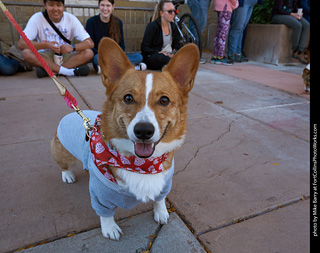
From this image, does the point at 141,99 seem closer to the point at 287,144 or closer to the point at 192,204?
the point at 192,204

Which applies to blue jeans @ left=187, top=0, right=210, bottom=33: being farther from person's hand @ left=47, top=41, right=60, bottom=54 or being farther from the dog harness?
the dog harness

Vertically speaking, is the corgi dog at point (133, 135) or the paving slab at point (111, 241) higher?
the corgi dog at point (133, 135)

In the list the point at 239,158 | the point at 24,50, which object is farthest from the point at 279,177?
the point at 24,50

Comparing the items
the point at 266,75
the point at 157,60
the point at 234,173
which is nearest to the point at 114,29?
the point at 157,60

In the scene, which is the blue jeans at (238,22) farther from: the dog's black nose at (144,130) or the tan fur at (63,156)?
the dog's black nose at (144,130)

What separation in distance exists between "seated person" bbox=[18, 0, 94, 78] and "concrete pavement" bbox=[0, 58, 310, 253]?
5.61 feet

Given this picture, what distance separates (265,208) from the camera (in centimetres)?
196

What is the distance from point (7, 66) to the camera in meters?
5.46

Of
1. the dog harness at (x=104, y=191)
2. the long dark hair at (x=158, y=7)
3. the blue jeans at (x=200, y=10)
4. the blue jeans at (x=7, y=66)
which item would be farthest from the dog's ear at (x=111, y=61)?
the blue jeans at (x=200, y=10)

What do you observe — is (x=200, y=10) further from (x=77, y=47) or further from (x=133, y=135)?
(x=133, y=135)

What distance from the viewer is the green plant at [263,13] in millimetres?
8469

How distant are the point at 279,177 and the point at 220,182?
0.61 metres

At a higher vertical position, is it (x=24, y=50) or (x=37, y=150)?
(x=24, y=50)

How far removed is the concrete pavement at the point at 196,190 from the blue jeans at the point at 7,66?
1.84m
